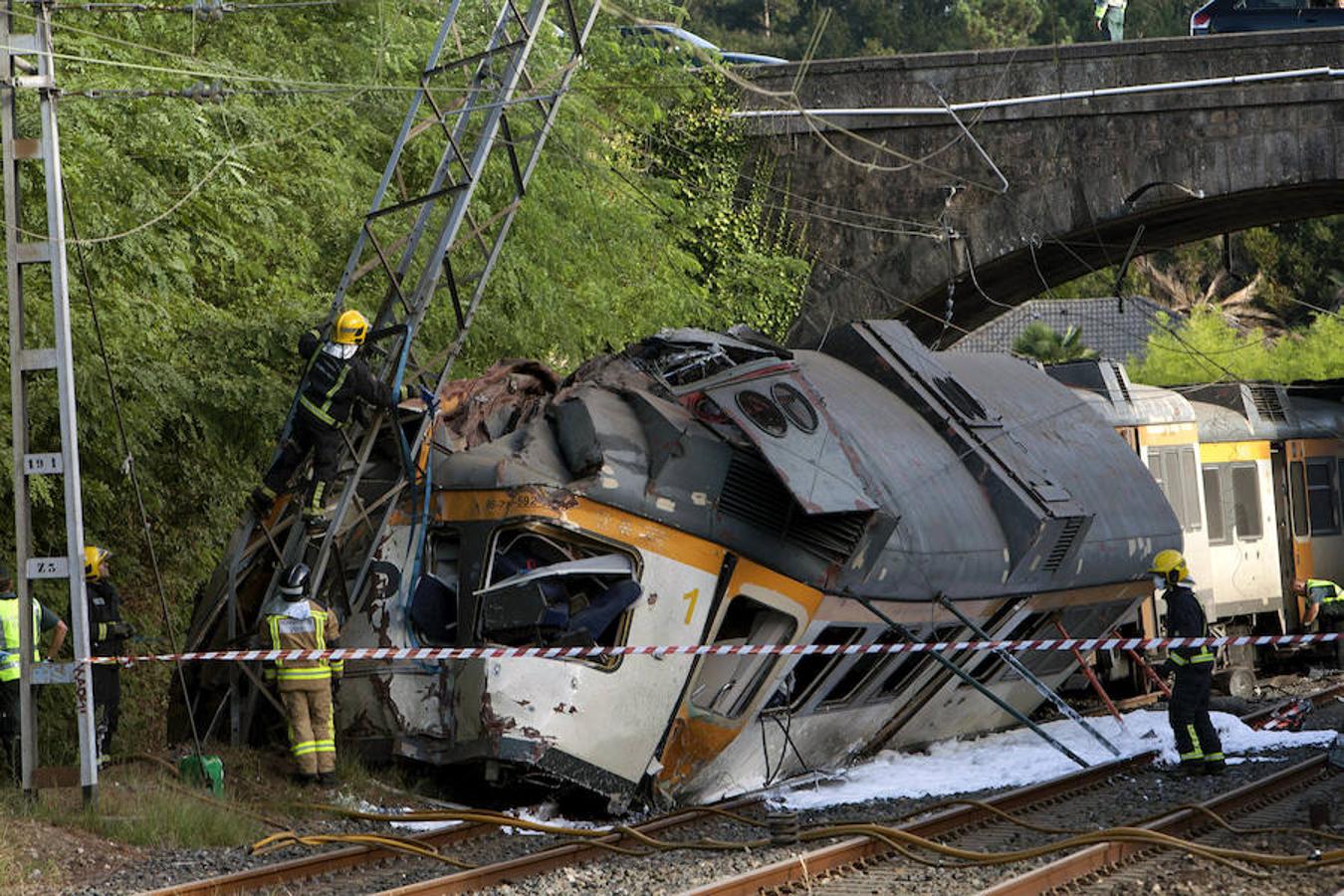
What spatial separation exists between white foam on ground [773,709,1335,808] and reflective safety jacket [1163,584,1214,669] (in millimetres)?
1281

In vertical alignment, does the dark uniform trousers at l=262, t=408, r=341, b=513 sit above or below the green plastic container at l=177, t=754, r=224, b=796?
above

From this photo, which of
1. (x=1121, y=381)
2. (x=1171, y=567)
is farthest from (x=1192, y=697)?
(x=1121, y=381)

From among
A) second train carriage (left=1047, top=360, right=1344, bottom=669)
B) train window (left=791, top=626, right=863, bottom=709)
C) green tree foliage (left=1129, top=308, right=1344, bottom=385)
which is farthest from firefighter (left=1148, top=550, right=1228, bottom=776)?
green tree foliage (left=1129, top=308, right=1344, bottom=385)

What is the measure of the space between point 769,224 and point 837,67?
274cm

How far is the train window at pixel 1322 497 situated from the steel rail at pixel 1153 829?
945 cm

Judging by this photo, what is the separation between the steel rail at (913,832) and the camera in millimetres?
9859

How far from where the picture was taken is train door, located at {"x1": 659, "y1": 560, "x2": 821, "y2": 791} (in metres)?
12.8

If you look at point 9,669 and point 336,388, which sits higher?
point 336,388

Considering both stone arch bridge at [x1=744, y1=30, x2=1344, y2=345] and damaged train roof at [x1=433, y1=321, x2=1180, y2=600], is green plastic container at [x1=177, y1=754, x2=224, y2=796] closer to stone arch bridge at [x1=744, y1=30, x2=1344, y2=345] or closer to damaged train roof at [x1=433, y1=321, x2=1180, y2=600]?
damaged train roof at [x1=433, y1=321, x2=1180, y2=600]

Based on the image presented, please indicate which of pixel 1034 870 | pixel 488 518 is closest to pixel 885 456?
pixel 488 518

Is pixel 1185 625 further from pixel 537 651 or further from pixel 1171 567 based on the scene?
pixel 537 651

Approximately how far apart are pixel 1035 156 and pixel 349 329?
18.2 meters

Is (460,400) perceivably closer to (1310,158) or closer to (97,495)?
(97,495)

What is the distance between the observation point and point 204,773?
494 inches
